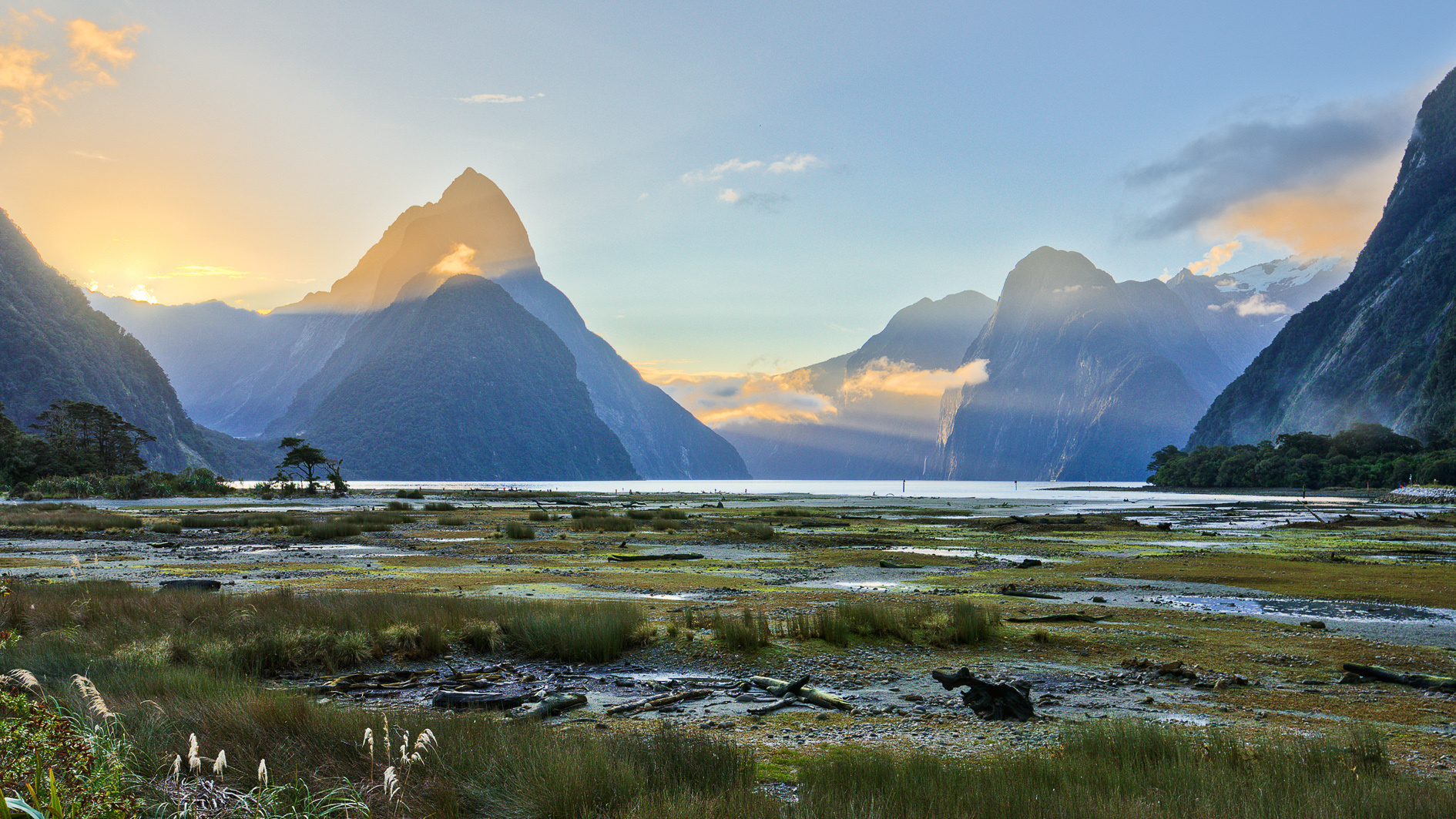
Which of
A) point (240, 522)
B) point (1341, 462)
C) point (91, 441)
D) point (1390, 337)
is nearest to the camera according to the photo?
point (240, 522)

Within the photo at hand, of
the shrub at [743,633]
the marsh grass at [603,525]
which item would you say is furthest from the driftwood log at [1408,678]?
the marsh grass at [603,525]

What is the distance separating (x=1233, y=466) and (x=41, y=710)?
14776 cm

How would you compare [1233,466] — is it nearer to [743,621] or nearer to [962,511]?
[962,511]

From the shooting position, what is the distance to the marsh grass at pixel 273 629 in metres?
9.65

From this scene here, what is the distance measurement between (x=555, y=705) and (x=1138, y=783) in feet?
18.5

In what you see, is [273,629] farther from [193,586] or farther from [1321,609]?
[1321,609]

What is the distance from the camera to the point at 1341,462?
338 feet

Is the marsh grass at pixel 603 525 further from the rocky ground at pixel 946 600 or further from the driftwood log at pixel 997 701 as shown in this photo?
the driftwood log at pixel 997 701

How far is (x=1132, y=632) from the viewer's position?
13156mm

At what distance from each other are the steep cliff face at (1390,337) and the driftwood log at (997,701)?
120035 mm

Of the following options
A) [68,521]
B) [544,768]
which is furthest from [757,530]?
[544,768]

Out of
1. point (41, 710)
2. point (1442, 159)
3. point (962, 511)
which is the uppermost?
point (1442, 159)

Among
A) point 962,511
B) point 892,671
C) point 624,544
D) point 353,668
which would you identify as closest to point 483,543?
point 624,544

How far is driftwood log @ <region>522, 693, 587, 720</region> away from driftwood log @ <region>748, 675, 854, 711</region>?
2.15 meters
